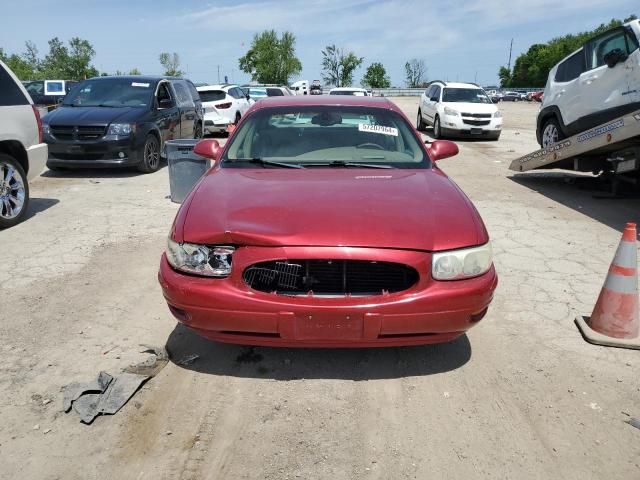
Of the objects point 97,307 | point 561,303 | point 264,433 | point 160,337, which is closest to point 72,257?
point 97,307

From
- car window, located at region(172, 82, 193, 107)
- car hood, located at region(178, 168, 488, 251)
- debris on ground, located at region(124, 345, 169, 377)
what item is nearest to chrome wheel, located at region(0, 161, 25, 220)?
car hood, located at region(178, 168, 488, 251)

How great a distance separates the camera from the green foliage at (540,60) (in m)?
90.1

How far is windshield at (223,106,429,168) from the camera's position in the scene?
12.9ft

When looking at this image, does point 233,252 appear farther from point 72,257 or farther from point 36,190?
point 36,190

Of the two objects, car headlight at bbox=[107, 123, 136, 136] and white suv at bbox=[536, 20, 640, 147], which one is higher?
white suv at bbox=[536, 20, 640, 147]

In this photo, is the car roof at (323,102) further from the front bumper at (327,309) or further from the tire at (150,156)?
the tire at (150,156)

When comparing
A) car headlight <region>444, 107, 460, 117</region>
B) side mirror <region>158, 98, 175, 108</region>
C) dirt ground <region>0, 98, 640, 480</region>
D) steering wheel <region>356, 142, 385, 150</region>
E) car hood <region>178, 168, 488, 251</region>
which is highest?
side mirror <region>158, 98, 175, 108</region>

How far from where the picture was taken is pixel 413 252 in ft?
8.72

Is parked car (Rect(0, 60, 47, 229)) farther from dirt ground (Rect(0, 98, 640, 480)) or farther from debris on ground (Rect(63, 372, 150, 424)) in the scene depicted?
debris on ground (Rect(63, 372, 150, 424))

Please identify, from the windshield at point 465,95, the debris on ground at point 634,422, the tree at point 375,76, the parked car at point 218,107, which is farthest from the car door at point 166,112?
the tree at point 375,76

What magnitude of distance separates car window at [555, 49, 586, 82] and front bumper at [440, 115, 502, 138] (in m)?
6.18

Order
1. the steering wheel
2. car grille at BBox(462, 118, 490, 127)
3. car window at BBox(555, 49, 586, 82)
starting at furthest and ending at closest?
car grille at BBox(462, 118, 490, 127), car window at BBox(555, 49, 586, 82), the steering wheel

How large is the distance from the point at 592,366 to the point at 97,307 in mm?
3485

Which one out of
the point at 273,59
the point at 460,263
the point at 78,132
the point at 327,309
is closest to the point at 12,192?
the point at 78,132
